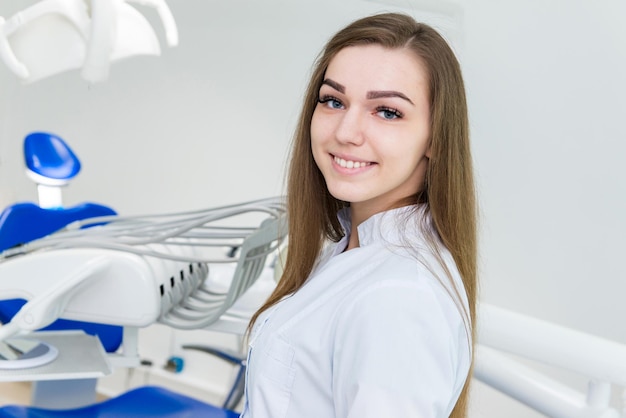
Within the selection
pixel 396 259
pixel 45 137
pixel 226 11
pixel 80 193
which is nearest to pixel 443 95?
pixel 396 259

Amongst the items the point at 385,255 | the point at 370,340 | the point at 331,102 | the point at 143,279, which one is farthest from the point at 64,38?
the point at 370,340

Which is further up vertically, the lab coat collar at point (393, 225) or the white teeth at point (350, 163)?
the white teeth at point (350, 163)

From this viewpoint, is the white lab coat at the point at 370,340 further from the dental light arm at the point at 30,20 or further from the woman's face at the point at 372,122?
the dental light arm at the point at 30,20

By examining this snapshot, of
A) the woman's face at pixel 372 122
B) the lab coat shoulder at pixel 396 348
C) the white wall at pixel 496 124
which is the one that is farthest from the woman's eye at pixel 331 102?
the white wall at pixel 496 124

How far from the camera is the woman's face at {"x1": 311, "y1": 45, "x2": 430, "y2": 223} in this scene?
1176 mm

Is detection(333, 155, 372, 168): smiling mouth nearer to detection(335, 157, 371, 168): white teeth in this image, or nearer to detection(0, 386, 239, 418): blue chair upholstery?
detection(335, 157, 371, 168): white teeth

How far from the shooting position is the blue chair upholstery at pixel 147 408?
188cm

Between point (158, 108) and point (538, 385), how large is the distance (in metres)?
2.91

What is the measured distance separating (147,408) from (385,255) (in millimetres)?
1058

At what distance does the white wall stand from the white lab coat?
1.87 m

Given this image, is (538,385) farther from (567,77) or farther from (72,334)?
(567,77)

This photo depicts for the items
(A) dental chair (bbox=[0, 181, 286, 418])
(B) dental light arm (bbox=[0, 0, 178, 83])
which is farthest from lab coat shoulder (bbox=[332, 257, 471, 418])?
(B) dental light arm (bbox=[0, 0, 178, 83])

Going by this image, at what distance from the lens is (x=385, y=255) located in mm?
1120

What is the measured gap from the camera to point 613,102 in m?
2.79
